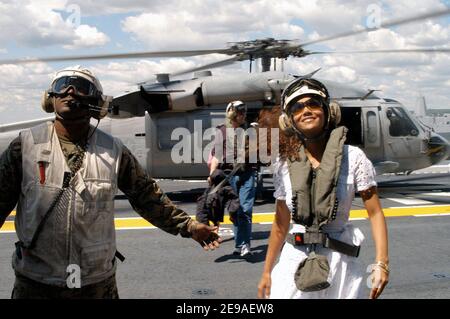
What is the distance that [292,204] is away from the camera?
2.82 meters

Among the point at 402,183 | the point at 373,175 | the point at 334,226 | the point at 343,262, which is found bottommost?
the point at 402,183

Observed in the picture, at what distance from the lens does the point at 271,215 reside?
9.23m

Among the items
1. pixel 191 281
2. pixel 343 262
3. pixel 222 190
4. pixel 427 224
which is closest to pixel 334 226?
pixel 343 262

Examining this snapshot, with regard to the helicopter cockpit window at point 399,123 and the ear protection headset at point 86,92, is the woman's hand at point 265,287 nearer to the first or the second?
the ear protection headset at point 86,92

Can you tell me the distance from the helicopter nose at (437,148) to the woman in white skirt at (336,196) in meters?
9.81

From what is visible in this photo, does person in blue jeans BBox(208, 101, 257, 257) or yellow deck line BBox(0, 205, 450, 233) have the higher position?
person in blue jeans BBox(208, 101, 257, 257)

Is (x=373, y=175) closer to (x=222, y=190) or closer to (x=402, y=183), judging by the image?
(x=222, y=190)

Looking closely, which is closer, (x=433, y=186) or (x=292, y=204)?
(x=292, y=204)

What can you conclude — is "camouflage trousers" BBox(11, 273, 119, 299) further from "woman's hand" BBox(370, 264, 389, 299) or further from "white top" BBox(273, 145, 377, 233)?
"woman's hand" BBox(370, 264, 389, 299)

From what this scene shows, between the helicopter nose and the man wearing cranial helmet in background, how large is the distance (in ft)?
34.7

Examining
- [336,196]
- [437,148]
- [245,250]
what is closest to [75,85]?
[336,196]

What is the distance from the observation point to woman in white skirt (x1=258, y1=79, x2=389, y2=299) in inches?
107

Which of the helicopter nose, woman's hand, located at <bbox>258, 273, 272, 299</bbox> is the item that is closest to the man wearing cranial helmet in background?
woman's hand, located at <bbox>258, 273, 272, 299</bbox>
